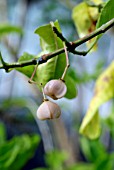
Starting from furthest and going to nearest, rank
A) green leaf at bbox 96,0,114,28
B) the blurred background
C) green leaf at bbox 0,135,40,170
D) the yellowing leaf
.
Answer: the blurred background, green leaf at bbox 0,135,40,170, the yellowing leaf, green leaf at bbox 96,0,114,28

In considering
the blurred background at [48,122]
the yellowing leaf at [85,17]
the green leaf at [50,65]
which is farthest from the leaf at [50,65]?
the blurred background at [48,122]

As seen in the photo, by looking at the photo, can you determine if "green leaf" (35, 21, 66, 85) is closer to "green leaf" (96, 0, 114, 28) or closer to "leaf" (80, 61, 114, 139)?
"green leaf" (96, 0, 114, 28)

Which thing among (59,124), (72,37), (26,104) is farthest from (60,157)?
(72,37)

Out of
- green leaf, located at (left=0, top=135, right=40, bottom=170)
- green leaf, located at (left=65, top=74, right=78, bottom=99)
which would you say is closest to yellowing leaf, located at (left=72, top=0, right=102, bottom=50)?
green leaf, located at (left=65, top=74, right=78, bottom=99)

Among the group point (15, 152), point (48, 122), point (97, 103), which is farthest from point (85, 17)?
point (48, 122)

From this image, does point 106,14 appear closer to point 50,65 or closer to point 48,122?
point 50,65

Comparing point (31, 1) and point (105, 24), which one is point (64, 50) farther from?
point (31, 1)
